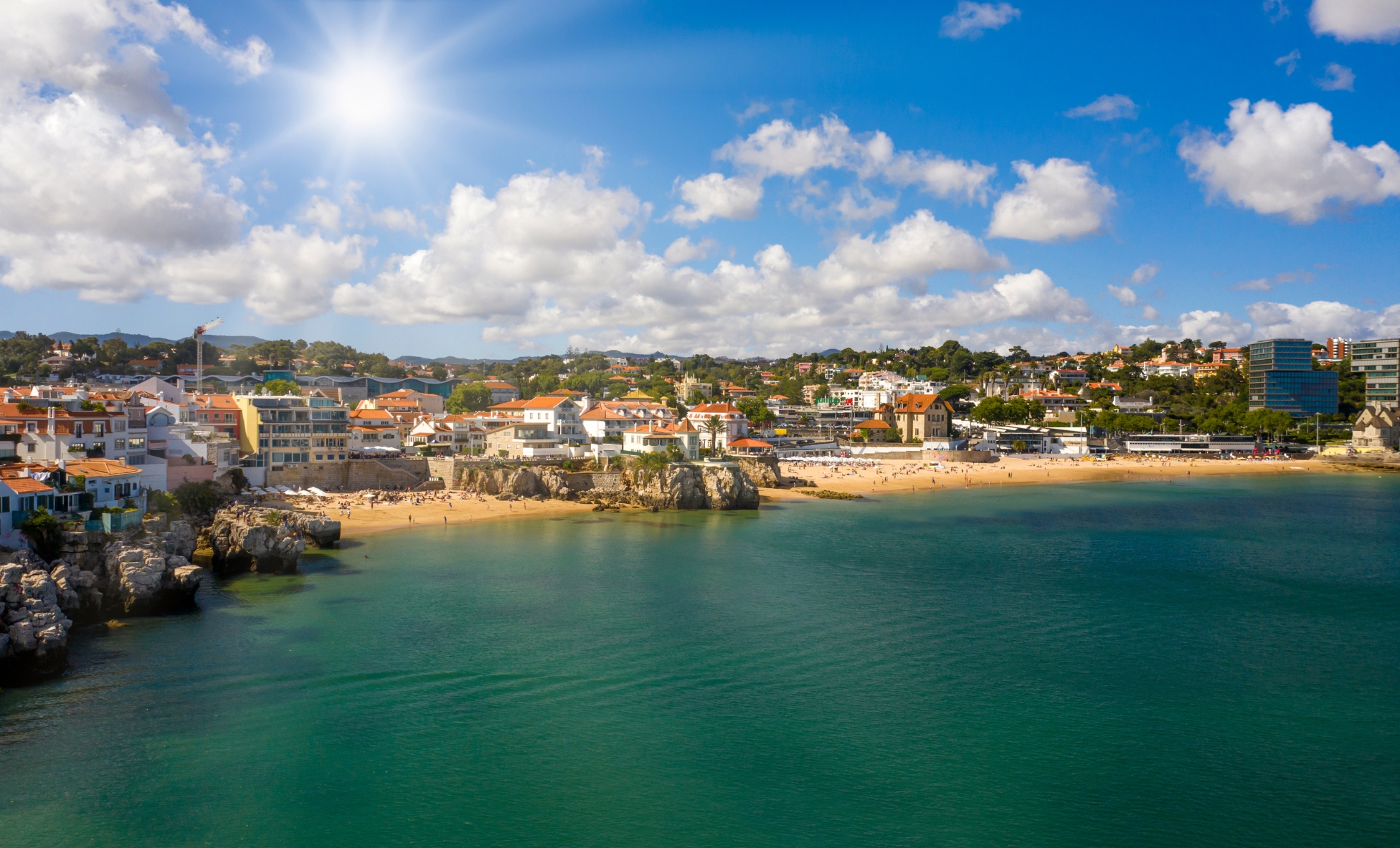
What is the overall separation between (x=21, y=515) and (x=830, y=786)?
87.6 feet

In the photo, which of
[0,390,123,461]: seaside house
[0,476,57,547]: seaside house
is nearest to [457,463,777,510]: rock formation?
[0,390,123,461]: seaside house

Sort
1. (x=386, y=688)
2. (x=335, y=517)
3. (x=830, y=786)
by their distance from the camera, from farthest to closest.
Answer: (x=335, y=517) < (x=386, y=688) < (x=830, y=786)

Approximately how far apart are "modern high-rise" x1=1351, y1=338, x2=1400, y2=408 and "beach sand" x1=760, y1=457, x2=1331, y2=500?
123 feet

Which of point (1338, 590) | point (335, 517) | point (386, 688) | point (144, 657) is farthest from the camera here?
point (335, 517)

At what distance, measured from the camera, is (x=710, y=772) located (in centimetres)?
1659

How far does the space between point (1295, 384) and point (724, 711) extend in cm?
12263

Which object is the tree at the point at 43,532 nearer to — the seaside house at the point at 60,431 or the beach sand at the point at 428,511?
the seaside house at the point at 60,431

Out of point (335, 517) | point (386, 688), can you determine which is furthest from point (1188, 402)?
point (386, 688)

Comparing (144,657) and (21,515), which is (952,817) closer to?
(144,657)

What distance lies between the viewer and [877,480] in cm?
7031

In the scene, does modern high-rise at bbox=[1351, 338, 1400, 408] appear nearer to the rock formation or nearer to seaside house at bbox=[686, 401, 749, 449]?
seaside house at bbox=[686, 401, 749, 449]

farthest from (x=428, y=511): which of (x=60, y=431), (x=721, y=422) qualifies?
(x=721, y=422)

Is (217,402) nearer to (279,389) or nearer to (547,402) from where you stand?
(279,389)

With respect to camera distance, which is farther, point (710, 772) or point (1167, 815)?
point (710, 772)
